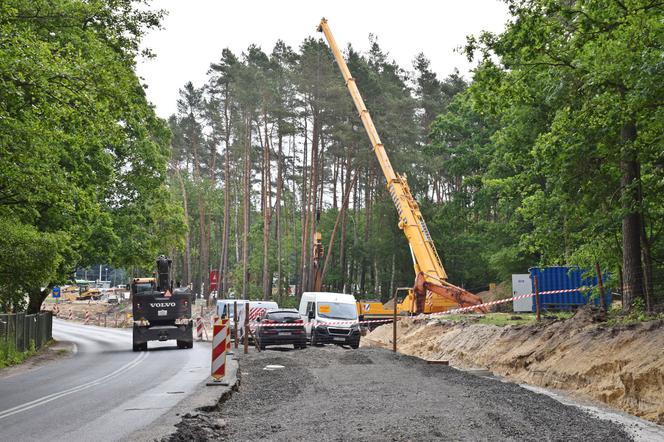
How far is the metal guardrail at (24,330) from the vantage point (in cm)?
2239

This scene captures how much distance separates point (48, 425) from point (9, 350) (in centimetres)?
1413

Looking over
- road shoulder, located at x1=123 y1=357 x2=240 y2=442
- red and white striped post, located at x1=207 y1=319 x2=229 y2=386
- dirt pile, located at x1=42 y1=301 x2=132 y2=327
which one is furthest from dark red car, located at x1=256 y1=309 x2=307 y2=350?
dirt pile, located at x1=42 y1=301 x2=132 y2=327

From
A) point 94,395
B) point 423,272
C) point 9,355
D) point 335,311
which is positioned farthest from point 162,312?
point 94,395

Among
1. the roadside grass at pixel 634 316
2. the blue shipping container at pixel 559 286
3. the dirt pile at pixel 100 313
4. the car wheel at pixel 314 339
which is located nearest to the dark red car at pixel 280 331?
the car wheel at pixel 314 339

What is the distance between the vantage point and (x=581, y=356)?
14.5 metres

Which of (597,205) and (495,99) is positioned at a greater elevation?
(495,99)

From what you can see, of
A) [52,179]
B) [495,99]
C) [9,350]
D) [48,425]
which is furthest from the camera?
[9,350]

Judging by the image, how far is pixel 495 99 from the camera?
1450 centimetres

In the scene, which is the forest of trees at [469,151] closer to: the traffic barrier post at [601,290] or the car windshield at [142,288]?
the traffic barrier post at [601,290]

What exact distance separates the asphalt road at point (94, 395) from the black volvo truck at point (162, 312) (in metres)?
3.21

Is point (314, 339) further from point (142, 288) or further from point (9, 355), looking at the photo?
point (9, 355)

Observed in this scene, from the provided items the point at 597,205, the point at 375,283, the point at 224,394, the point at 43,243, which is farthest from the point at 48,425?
the point at 375,283

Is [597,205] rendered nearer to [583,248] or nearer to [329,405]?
[583,248]

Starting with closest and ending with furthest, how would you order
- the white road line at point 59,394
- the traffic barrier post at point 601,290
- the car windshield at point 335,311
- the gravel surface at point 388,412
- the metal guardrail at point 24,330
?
the gravel surface at point 388,412
the white road line at point 59,394
the traffic barrier post at point 601,290
the metal guardrail at point 24,330
the car windshield at point 335,311
